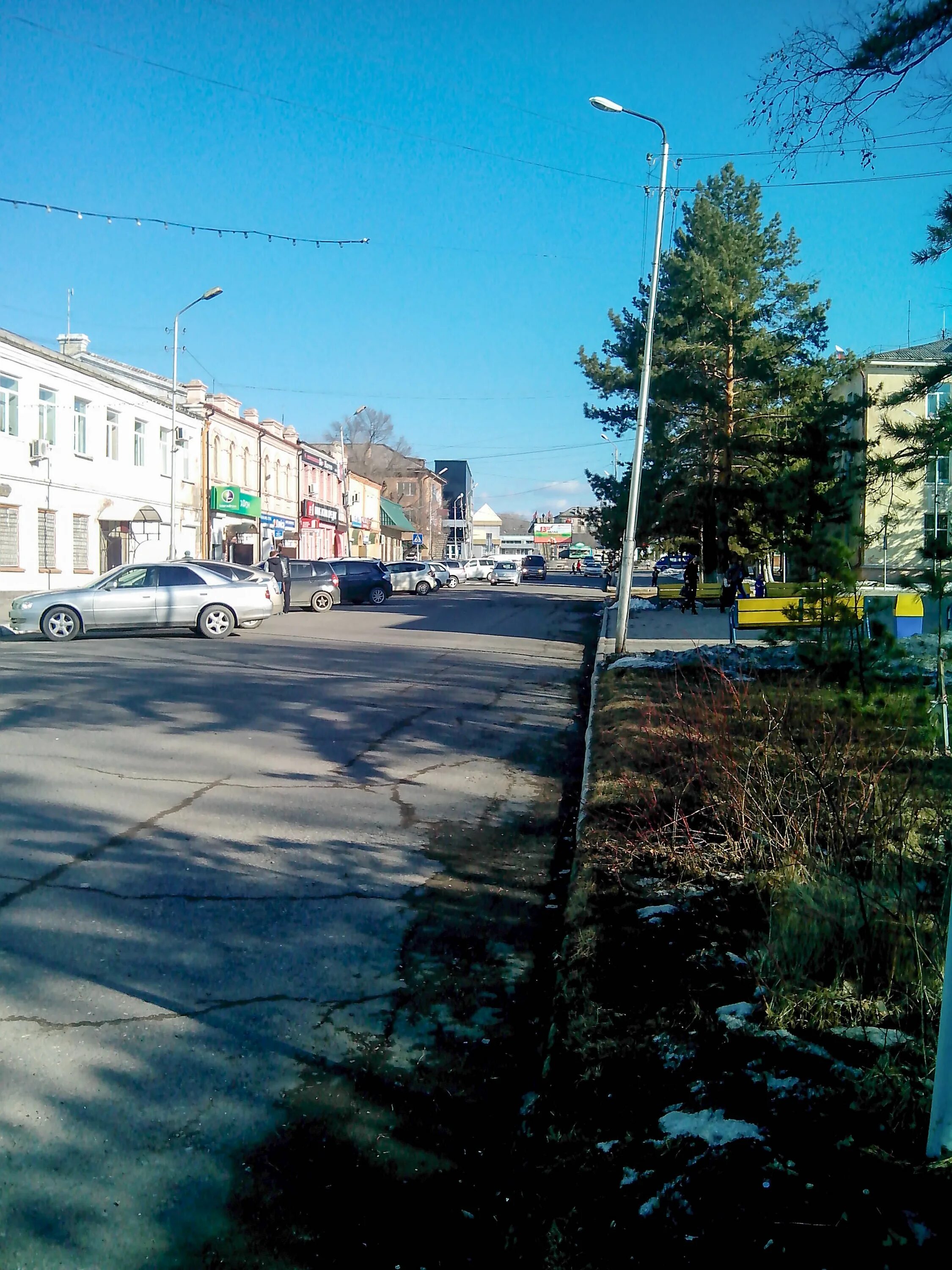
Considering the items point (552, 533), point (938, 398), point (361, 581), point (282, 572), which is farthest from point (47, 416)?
point (552, 533)

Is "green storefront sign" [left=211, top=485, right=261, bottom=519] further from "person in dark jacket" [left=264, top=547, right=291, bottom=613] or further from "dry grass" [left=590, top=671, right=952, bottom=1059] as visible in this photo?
"dry grass" [left=590, top=671, right=952, bottom=1059]

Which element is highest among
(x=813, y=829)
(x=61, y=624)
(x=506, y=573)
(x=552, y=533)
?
(x=552, y=533)

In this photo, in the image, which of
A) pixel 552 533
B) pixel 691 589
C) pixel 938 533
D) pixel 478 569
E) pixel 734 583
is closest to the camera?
pixel 938 533

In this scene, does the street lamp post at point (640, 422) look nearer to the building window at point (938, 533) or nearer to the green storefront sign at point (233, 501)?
the building window at point (938, 533)

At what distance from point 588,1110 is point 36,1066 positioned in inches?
80.7

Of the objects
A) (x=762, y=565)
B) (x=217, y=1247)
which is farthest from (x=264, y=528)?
(x=217, y=1247)

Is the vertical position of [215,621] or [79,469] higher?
[79,469]

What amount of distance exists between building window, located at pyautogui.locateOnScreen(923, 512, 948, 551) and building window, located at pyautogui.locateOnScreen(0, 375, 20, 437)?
2864 cm

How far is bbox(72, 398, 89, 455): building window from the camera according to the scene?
3312cm

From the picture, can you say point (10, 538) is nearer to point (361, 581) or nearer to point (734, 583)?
point (361, 581)

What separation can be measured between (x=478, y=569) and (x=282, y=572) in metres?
45.4

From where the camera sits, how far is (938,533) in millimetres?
5984

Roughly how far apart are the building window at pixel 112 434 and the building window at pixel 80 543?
2833 millimetres

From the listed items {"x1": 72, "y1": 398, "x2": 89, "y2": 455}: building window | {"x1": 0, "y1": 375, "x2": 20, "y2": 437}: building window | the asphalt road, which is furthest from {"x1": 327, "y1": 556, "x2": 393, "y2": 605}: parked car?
the asphalt road
